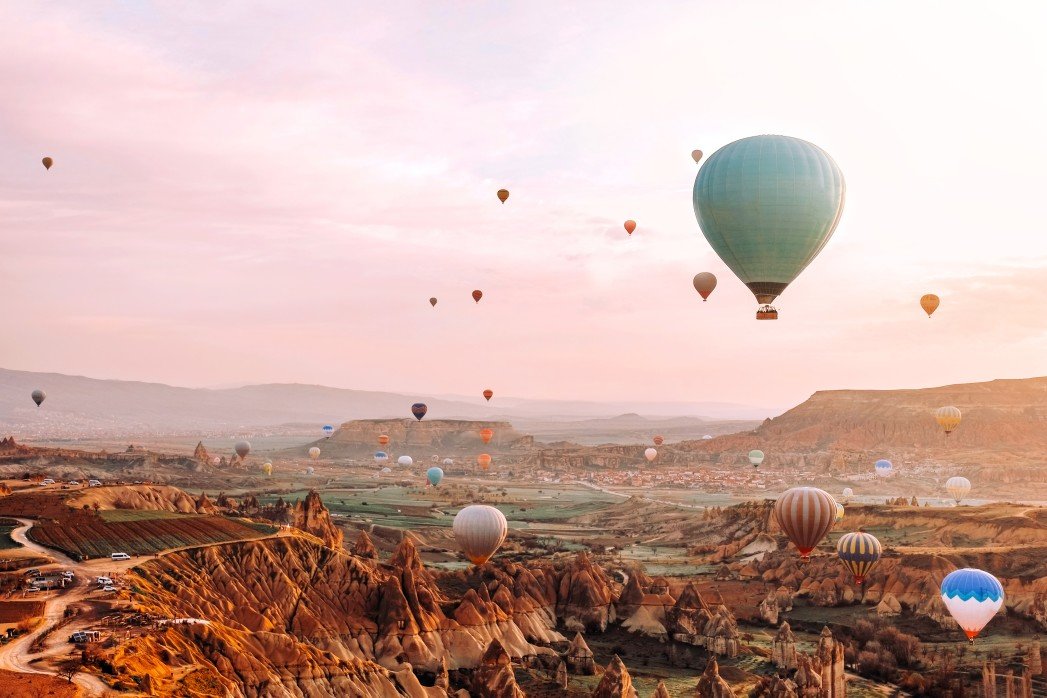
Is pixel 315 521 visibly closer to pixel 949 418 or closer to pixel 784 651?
pixel 784 651

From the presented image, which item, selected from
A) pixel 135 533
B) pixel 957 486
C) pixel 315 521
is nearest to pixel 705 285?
pixel 315 521

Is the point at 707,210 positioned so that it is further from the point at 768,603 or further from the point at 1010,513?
the point at 1010,513

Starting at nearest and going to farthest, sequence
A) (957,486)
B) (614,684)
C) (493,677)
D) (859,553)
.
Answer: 1. (614,684)
2. (493,677)
3. (859,553)
4. (957,486)

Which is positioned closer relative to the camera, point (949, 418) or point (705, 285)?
point (705, 285)

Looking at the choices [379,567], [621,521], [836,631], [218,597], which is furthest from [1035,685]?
[621,521]

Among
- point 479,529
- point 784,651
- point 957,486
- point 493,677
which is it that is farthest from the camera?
point 957,486

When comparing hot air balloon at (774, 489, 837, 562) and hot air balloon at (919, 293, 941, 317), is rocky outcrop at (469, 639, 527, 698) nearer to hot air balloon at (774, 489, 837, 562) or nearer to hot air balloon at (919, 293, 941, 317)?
hot air balloon at (774, 489, 837, 562)

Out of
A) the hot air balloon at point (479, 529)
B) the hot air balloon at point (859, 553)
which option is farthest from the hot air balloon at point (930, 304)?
the hot air balloon at point (479, 529)
